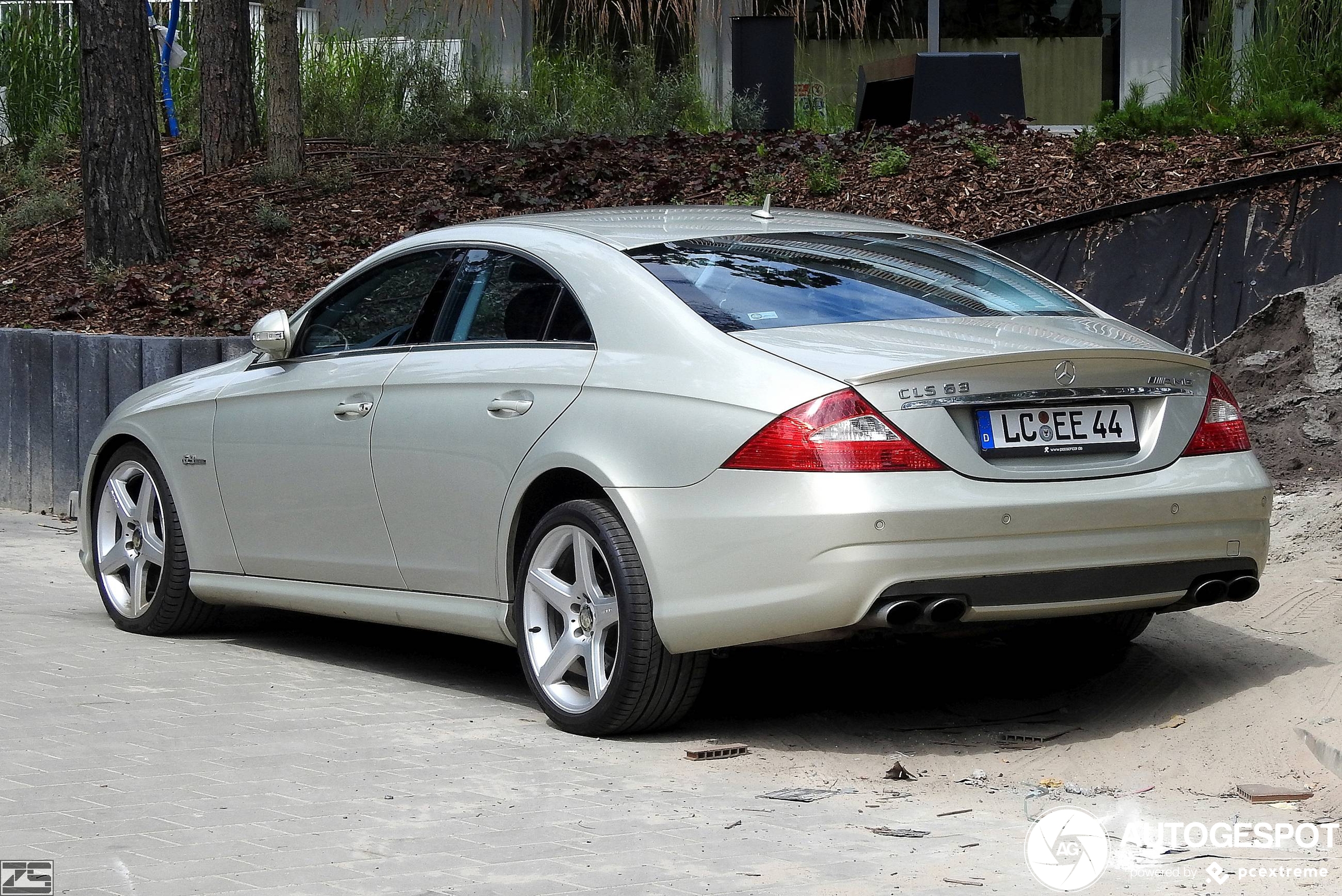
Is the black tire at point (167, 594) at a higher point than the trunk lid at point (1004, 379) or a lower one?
lower

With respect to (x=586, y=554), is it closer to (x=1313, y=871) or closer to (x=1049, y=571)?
(x=1049, y=571)

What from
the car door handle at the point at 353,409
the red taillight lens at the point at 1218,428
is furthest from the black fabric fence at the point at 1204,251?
the car door handle at the point at 353,409

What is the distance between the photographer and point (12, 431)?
10.7m

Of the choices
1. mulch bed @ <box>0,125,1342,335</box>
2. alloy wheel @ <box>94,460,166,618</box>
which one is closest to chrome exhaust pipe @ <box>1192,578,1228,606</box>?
alloy wheel @ <box>94,460,166,618</box>

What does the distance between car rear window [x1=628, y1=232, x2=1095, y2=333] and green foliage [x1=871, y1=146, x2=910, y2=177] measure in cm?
601

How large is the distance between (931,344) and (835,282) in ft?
1.98

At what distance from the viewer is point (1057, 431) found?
4.83m

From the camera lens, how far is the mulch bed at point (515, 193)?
1100 cm

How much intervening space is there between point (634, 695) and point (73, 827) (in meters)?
1.58

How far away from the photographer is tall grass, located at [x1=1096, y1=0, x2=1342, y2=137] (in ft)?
38.6

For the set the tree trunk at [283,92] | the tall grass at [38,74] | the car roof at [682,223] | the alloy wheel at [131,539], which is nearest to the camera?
the car roof at [682,223]

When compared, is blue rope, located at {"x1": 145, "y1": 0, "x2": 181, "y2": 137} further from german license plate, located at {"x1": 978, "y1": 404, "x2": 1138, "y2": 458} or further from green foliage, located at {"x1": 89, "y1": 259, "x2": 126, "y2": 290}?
german license plate, located at {"x1": 978, "y1": 404, "x2": 1138, "y2": 458}

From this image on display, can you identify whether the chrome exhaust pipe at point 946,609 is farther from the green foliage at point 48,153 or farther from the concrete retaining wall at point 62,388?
the green foliage at point 48,153

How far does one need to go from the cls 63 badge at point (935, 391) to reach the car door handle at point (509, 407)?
129cm
